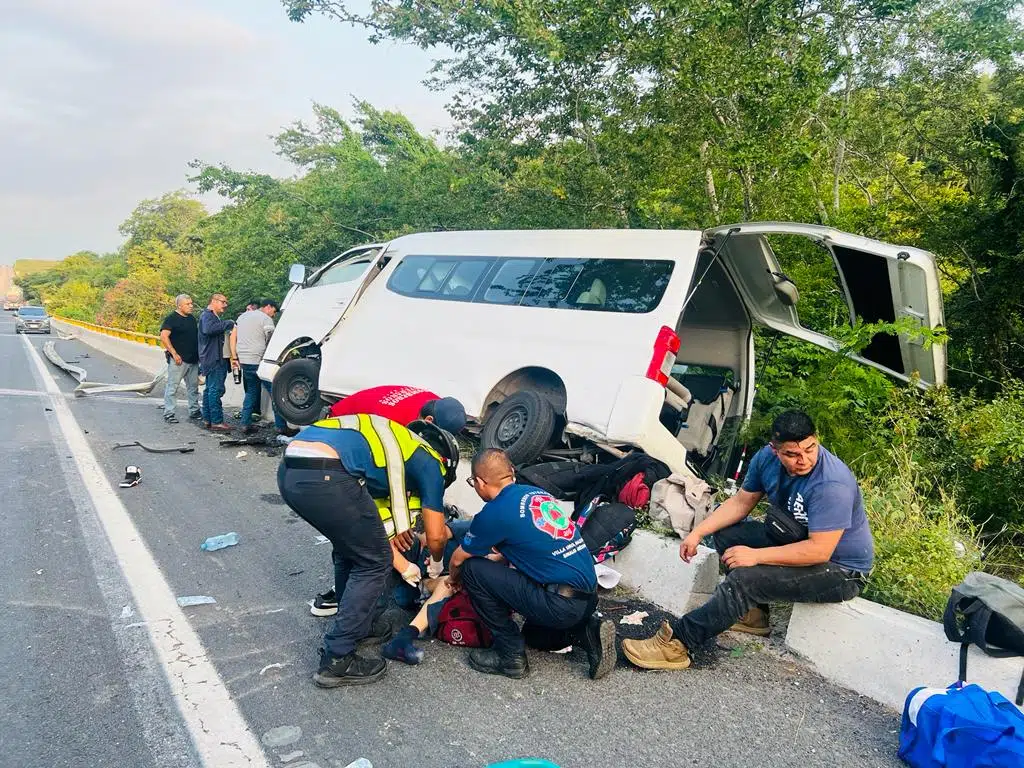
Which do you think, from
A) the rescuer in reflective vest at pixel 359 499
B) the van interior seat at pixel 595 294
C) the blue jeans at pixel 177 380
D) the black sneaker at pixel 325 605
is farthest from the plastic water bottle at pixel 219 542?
the blue jeans at pixel 177 380

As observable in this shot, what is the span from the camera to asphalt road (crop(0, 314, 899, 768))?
2822 mm

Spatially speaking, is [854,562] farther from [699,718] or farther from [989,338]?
[989,338]

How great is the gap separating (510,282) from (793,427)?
3.41 meters

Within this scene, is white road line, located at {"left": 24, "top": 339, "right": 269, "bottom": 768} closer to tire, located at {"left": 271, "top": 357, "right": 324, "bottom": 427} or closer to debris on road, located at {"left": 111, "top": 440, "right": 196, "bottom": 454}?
debris on road, located at {"left": 111, "top": 440, "right": 196, "bottom": 454}

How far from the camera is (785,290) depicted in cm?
613

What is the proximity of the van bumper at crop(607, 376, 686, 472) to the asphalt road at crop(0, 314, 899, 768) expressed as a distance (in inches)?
51.2

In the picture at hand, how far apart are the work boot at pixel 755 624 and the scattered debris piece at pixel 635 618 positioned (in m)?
0.51

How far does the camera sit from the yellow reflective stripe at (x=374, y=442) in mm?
3395

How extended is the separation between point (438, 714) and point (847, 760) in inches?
65.1

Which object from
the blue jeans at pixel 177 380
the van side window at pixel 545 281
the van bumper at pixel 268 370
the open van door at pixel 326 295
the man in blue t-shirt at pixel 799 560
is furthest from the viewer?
the blue jeans at pixel 177 380

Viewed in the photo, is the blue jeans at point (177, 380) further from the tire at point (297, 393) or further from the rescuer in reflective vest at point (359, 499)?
the rescuer in reflective vest at point (359, 499)

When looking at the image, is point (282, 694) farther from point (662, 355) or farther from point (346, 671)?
point (662, 355)

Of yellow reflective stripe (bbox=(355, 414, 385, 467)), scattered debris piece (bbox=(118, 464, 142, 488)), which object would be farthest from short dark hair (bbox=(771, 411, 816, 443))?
scattered debris piece (bbox=(118, 464, 142, 488))

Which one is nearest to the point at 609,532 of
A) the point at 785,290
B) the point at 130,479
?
the point at 785,290
